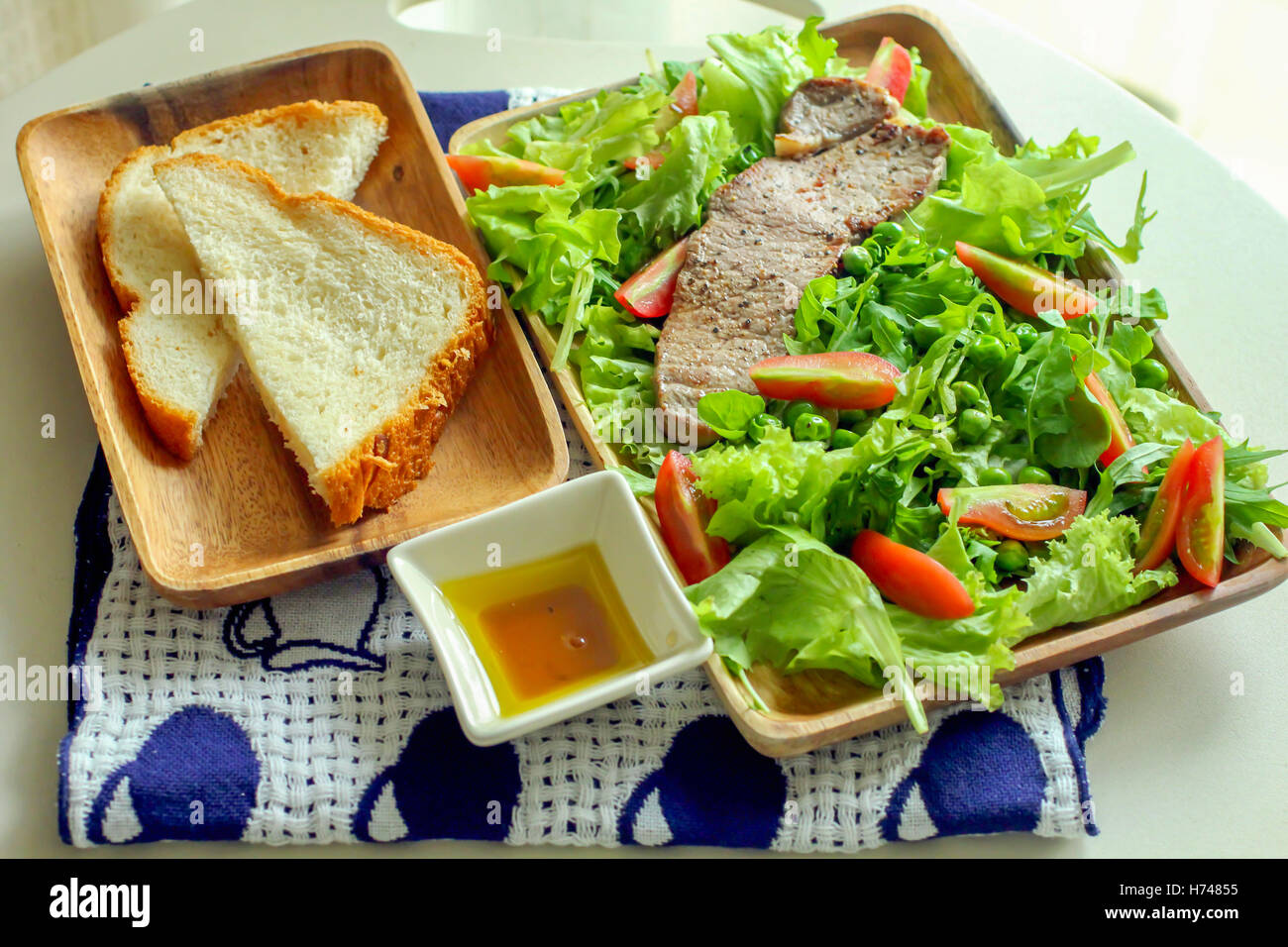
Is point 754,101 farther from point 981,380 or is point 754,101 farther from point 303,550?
point 303,550

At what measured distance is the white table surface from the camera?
2291 mm

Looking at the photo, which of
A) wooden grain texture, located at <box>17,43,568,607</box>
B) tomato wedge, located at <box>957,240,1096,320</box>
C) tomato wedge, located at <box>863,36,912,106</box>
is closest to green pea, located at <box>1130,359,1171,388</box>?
tomato wedge, located at <box>957,240,1096,320</box>

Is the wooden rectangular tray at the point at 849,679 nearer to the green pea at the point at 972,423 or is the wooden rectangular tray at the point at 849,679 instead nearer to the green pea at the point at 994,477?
the green pea at the point at 994,477

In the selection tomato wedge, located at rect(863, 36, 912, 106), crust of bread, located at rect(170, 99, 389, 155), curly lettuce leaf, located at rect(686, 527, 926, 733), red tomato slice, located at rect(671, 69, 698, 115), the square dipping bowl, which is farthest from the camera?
tomato wedge, located at rect(863, 36, 912, 106)

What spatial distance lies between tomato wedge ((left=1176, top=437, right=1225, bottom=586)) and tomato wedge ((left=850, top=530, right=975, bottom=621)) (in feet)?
1.71

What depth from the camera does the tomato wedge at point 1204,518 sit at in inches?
91.5

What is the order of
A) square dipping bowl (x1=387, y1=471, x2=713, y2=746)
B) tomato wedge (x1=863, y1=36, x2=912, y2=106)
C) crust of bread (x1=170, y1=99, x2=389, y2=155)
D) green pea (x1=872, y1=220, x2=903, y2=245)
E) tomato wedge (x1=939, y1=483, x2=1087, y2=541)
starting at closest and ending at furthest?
square dipping bowl (x1=387, y1=471, x2=713, y2=746), tomato wedge (x1=939, y1=483, x2=1087, y2=541), green pea (x1=872, y1=220, x2=903, y2=245), crust of bread (x1=170, y1=99, x2=389, y2=155), tomato wedge (x1=863, y1=36, x2=912, y2=106)

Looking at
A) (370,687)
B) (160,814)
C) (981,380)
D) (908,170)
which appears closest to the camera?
(160,814)

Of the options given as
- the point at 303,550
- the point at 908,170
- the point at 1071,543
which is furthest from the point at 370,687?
the point at 908,170

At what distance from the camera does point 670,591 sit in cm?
214

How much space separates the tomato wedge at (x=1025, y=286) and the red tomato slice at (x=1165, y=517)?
50 cm

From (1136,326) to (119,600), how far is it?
2.43 metres

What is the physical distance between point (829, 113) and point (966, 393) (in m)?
1.07

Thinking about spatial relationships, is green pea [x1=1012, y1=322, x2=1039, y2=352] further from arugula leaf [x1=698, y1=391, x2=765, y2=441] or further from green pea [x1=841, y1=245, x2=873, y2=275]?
→ arugula leaf [x1=698, y1=391, x2=765, y2=441]
